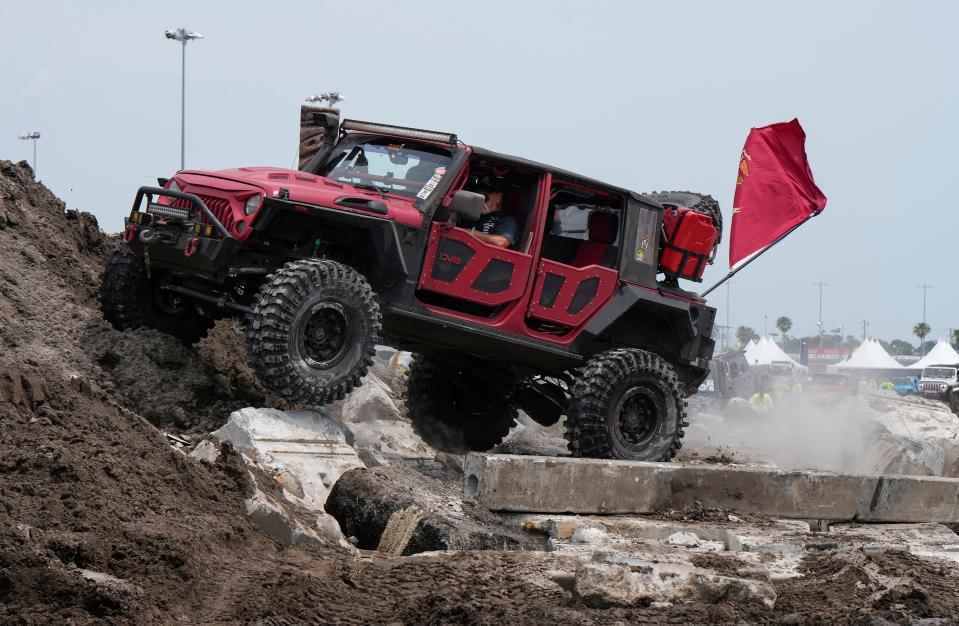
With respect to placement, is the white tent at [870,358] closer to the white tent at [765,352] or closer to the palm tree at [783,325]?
the white tent at [765,352]

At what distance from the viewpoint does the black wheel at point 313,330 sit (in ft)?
26.7

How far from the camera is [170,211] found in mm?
8508

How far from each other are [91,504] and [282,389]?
7.90ft

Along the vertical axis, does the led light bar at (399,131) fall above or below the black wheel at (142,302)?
above

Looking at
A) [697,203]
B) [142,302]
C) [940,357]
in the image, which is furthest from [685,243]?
[940,357]

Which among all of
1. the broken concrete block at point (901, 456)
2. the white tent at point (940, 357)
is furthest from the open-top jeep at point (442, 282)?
the white tent at point (940, 357)

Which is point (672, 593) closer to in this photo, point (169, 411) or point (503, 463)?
point (503, 463)

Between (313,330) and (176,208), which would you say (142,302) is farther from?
(313,330)

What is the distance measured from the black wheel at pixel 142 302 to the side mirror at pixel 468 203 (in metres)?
2.26

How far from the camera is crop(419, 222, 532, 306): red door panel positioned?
9.08 meters

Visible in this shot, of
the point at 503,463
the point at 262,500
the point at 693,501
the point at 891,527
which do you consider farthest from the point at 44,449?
the point at 891,527

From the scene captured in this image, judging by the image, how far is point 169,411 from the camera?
8.76 meters

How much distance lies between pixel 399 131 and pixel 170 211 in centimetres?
212

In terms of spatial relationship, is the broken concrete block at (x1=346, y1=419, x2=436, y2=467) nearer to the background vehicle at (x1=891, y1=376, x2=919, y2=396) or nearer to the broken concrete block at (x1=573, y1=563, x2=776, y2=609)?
the broken concrete block at (x1=573, y1=563, x2=776, y2=609)
